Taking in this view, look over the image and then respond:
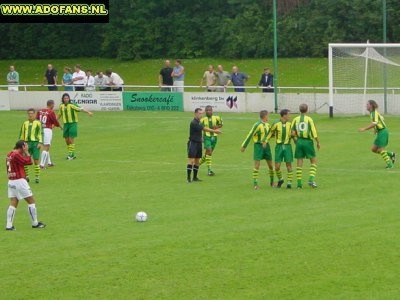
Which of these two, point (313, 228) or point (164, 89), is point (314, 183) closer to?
point (313, 228)

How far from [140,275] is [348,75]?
27.7 meters

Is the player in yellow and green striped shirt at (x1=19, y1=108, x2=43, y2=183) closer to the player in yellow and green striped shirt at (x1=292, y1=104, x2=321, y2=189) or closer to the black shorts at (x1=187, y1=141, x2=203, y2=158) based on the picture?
the black shorts at (x1=187, y1=141, x2=203, y2=158)

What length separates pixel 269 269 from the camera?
19656 millimetres

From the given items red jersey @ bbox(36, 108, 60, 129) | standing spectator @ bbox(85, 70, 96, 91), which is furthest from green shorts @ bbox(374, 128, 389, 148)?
standing spectator @ bbox(85, 70, 96, 91)

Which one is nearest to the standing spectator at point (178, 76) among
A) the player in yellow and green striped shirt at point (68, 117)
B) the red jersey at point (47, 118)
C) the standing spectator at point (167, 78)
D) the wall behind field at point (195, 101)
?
the standing spectator at point (167, 78)

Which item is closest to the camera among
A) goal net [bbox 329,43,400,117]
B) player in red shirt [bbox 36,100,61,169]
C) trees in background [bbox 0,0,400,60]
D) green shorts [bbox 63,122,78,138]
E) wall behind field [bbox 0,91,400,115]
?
player in red shirt [bbox 36,100,61,169]

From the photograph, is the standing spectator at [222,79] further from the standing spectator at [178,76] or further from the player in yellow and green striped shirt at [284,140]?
the player in yellow and green striped shirt at [284,140]

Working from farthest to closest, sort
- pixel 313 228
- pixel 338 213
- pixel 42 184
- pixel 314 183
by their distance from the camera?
pixel 42 184 → pixel 314 183 → pixel 338 213 → pixel 313 228

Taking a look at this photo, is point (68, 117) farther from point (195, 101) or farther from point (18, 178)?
point (195, 101)

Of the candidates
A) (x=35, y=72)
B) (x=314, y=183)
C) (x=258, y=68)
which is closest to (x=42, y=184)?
(x=314, y=183)

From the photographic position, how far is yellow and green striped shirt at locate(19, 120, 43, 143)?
105 ft

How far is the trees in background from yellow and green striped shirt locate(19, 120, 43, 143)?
38.4m

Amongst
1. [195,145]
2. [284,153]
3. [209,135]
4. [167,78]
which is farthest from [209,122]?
[167,78]

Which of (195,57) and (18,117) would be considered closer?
(18,117)
